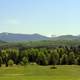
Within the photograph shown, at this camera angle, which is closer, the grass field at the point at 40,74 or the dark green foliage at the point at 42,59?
the grass field at the point at 40,74

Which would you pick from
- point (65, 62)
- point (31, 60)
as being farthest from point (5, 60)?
point (65, 62)

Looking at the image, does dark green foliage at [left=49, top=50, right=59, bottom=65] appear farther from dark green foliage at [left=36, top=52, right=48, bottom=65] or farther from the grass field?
the grass field

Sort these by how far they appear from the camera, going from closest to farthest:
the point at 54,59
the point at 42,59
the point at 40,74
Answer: the point at 40,74 → the point at 54,59 → the point at 42,59

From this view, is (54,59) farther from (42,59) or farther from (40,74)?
(40,74)

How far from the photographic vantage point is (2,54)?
200 metres

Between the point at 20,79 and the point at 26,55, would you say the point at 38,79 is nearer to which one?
the point at 20,79

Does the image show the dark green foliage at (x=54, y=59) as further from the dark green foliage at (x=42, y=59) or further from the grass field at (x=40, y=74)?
the grass field at (x=40, y=74)

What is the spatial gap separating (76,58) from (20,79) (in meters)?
103

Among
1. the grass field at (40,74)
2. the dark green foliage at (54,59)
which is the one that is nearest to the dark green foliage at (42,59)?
the dark green foliage at (54,59)

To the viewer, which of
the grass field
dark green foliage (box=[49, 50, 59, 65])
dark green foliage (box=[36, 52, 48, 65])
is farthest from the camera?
dark green foliage (box=[36, 52, 48, 65])

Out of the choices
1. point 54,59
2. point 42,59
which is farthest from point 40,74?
point 42,59

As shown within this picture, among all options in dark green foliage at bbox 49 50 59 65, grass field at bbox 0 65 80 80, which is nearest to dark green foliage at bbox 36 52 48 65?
dark green foliage at bbox 49 50 59 65

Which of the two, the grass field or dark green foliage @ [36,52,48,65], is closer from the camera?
the grass field

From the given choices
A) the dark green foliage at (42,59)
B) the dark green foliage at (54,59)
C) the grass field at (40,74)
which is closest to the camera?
the grass field at (40,74)
